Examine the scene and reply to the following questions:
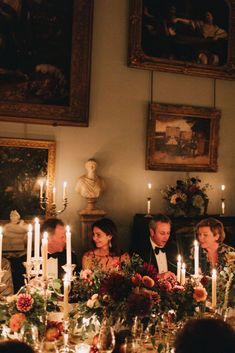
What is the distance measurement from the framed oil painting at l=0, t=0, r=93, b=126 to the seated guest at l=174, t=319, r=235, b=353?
439 cm

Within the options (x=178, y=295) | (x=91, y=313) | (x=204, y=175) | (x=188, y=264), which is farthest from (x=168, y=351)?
(x=204, y=175)

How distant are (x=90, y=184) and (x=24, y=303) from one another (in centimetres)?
331

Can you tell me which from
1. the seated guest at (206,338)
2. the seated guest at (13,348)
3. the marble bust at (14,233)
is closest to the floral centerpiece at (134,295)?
the seated guest at (206,338)

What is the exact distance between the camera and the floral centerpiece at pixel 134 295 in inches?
90.2

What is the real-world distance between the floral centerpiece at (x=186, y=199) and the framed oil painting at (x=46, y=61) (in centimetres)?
154

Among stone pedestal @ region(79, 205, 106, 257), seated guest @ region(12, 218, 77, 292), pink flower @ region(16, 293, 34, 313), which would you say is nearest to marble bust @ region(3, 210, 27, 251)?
stone pedestal @ region(79, 205, 106, 257)

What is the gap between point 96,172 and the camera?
592 centimetres

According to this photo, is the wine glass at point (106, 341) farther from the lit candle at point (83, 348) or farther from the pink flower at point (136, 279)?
the pink flower at point (136, 279)

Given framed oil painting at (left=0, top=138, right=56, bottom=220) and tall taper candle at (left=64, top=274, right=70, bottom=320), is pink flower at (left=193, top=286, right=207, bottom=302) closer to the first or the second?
tall taper candle at (left=64, top=274, right=70, bottom=320)

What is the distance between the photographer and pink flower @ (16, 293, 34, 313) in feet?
7.75

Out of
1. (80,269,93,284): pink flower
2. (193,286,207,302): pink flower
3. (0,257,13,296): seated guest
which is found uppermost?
(80,269,93,284): pink flower

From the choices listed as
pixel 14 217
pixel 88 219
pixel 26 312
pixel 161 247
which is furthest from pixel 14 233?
pixel 26 312

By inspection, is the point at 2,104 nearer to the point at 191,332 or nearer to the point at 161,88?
the point at 161,88

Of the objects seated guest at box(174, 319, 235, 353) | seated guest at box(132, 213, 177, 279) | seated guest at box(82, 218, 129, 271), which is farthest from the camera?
seated guest at box(132, 213, 177, 279)
